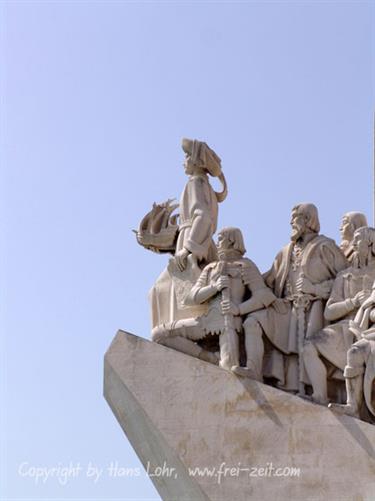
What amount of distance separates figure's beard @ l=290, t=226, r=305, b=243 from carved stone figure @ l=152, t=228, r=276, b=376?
0.45 m

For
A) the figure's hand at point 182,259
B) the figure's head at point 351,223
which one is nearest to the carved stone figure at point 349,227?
the figure's head at point 351,223

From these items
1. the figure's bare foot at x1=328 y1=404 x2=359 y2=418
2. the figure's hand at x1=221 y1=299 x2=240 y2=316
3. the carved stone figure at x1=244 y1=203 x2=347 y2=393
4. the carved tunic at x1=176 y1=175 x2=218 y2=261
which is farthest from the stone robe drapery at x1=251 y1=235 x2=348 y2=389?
the carved tunic at x1=176 y1=175 x2=218 y2=261

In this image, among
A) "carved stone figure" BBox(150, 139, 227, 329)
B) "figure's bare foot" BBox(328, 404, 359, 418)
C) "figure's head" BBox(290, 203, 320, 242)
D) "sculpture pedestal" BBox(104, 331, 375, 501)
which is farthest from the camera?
"carved stone figure" BBox(150, 139, 227, 329)

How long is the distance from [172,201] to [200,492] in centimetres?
322

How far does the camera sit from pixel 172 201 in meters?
15.2

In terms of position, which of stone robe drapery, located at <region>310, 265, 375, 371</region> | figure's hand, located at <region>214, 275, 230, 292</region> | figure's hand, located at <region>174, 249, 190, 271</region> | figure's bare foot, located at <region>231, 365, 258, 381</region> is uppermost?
figure's hand, located at <region>174, 249, 190, 271</region>

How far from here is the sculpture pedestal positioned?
12945 mm

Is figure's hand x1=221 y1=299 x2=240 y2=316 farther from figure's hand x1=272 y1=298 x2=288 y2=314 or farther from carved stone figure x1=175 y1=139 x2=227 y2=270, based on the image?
carved stone figure x1=175 y1=139 x2=227 y2=270

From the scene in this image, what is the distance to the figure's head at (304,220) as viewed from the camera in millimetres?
14156

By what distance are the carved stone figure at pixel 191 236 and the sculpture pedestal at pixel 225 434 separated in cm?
63

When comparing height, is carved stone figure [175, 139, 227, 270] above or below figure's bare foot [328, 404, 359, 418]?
A: above

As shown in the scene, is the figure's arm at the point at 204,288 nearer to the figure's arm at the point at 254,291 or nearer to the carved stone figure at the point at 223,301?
the carved stone figure at the point at 223,301

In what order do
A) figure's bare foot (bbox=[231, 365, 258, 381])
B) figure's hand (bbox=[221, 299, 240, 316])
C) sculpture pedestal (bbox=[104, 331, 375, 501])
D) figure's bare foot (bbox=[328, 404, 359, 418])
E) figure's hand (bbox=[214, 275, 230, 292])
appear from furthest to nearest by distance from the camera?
figure's hand (bbox=[214, 275, 230, 292]), figure's hand (bbox=[221, 299, 240, 316]), figure's bare foot (bbox=[231, 365, 258, 381]), figure's bare foot (bbox=[328, 404, 359, 418]), sculpture pedestal (bbox=[104, 331, 375, 501])

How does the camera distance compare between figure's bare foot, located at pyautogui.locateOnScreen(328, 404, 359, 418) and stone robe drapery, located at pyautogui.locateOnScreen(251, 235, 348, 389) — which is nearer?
figure's bare foot, located at pyautogui.locateOnScreen(328, 404, 359, 418)
